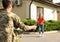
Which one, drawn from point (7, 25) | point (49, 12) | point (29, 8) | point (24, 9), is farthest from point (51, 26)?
point (7, 25)

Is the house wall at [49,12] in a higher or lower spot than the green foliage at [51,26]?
higher

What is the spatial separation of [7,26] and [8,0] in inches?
15.4

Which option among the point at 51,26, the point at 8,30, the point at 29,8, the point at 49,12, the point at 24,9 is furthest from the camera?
the point at 49,12

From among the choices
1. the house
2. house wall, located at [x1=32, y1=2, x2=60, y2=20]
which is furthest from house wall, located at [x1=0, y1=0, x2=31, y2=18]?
house wall, located at [x1=32, y1=2, x2=60, y2=20]

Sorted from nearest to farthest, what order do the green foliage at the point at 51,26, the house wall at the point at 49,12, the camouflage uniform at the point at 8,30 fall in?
the camouflage uniform at the point at 8,30, the green foliage at the point at 51,26, the house wall at the point at 49,12

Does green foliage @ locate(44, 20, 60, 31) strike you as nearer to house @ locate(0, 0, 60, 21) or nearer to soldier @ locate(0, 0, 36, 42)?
house @ locate(0, 0, 60, 21)

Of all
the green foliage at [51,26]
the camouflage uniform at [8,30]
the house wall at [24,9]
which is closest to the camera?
the camouflage uniform at [8,30]

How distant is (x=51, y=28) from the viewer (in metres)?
24.5

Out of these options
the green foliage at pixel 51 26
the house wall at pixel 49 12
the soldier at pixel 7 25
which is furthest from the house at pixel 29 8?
the soldier at pixel 7 25

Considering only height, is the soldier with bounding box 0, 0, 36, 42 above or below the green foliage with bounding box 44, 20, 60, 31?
above

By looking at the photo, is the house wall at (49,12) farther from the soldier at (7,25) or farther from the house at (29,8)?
the soldier at (7,25)

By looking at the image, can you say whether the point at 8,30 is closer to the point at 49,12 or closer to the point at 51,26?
the point at 51,26

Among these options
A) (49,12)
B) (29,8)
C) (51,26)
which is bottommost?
(51,26)

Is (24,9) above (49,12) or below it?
above
